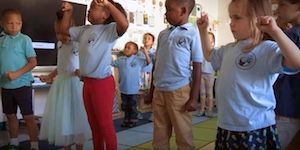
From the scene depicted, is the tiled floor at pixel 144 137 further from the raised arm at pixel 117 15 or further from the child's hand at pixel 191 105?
the raised arm at pixel 117 15

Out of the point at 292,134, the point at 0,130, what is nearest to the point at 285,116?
the point at 292,134

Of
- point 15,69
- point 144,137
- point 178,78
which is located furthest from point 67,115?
point 144,137

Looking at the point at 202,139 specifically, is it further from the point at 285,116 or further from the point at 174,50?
the point at 285,116

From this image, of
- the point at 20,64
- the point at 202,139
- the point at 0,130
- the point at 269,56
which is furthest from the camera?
the point at 0,130

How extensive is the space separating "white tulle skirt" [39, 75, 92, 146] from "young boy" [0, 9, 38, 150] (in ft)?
0.72

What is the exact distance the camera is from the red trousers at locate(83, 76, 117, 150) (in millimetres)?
1657

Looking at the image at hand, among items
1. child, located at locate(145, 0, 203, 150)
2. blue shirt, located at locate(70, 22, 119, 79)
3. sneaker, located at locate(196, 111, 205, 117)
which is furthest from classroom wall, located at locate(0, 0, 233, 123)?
child, located at locate(145, 0, 203, 150)

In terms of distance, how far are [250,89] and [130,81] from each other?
2.35m

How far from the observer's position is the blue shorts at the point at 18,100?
219 cm

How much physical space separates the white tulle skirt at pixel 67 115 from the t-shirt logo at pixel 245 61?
3.93 feet

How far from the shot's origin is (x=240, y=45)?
3.95 ft

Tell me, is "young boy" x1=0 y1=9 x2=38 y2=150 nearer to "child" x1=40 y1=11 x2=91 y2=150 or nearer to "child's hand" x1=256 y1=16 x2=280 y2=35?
"child" x1=40 y1=11 x2=91 y2=150

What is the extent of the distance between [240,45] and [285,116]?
1.26ft

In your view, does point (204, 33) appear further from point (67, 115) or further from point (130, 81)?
point (130, 81)
